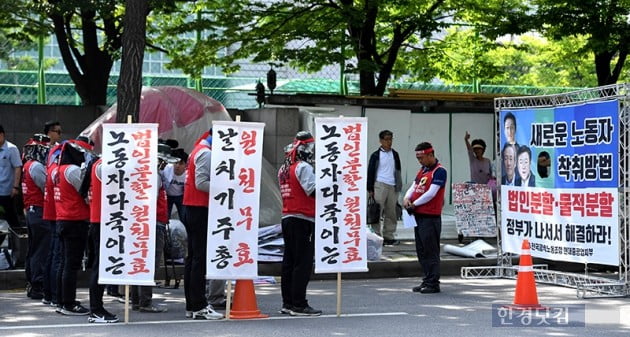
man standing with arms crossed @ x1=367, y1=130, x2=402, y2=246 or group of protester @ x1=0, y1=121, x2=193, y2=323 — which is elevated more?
man standing with arms crossed @ x1=367, y1=130, x2=402, y2=246

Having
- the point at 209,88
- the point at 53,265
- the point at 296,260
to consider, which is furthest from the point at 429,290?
the point at 209,88

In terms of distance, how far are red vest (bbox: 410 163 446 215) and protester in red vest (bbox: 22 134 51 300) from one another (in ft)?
14.8

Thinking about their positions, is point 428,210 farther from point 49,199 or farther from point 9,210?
point 9,210

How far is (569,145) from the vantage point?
46.0ft

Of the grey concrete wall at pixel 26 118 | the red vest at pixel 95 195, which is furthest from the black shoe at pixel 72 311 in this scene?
the grey concrete wall at pixel 26 118

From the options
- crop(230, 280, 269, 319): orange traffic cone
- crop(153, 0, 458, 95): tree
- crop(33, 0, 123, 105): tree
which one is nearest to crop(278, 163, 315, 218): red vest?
crop(230, 280, 269, 319): orange traffic cone

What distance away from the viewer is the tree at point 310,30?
22.0 m

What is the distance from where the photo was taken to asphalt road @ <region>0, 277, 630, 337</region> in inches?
406

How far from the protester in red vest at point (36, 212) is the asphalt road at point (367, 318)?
310 mm

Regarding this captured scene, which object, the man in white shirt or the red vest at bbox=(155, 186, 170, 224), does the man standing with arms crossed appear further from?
the red vest at bbox=(155, 186, 170, 224)

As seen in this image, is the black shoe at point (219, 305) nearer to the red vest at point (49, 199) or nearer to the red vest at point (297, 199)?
the red vest at point (297, 199)

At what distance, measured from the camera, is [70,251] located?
11391mm

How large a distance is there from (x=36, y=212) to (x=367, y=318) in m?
4.24

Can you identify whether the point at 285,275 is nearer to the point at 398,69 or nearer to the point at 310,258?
the point at 310,258
